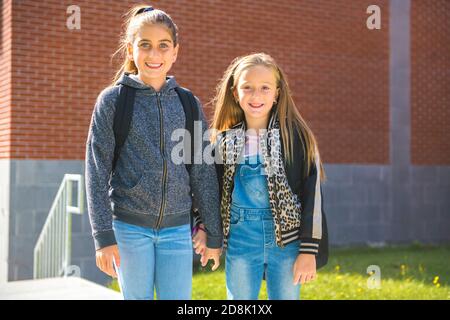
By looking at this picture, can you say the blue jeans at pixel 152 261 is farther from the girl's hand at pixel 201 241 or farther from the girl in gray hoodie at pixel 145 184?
the girl's hand at pixel 201 241

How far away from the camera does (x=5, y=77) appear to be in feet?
23.2

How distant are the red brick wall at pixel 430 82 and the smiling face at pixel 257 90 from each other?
781 cm

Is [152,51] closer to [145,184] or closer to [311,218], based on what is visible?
[145,184]

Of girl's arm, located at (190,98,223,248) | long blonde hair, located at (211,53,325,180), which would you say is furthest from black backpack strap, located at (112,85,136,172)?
long blonde hair, located at (211,53,325,180)

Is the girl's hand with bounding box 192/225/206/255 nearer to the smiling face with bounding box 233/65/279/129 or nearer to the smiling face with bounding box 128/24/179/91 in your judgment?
the smiling face with bounding box 233/65/279/129

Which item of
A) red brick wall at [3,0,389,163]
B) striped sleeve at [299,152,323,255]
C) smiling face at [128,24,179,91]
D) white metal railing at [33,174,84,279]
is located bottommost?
white metal railing at [33,174,84,279]

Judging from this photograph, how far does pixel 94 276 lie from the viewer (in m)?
7.30

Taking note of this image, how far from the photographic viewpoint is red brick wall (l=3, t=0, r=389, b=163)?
6988mm

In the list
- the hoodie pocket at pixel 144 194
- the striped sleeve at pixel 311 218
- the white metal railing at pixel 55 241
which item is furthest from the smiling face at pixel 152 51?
the white metal railing at pixel 55 241

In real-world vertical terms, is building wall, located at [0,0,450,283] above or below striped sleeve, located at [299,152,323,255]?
above

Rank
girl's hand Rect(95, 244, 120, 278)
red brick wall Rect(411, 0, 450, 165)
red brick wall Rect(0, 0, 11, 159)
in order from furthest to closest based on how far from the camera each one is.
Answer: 1. red brick wall Rect(411, 0, 450, 165)
2. red brick wall Rect(0, 0, 11, 159)
3. girl's hand Rect(95, 244, 120, 278)

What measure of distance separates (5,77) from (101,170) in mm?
5153

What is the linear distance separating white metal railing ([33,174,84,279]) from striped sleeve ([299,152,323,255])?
152 inches
